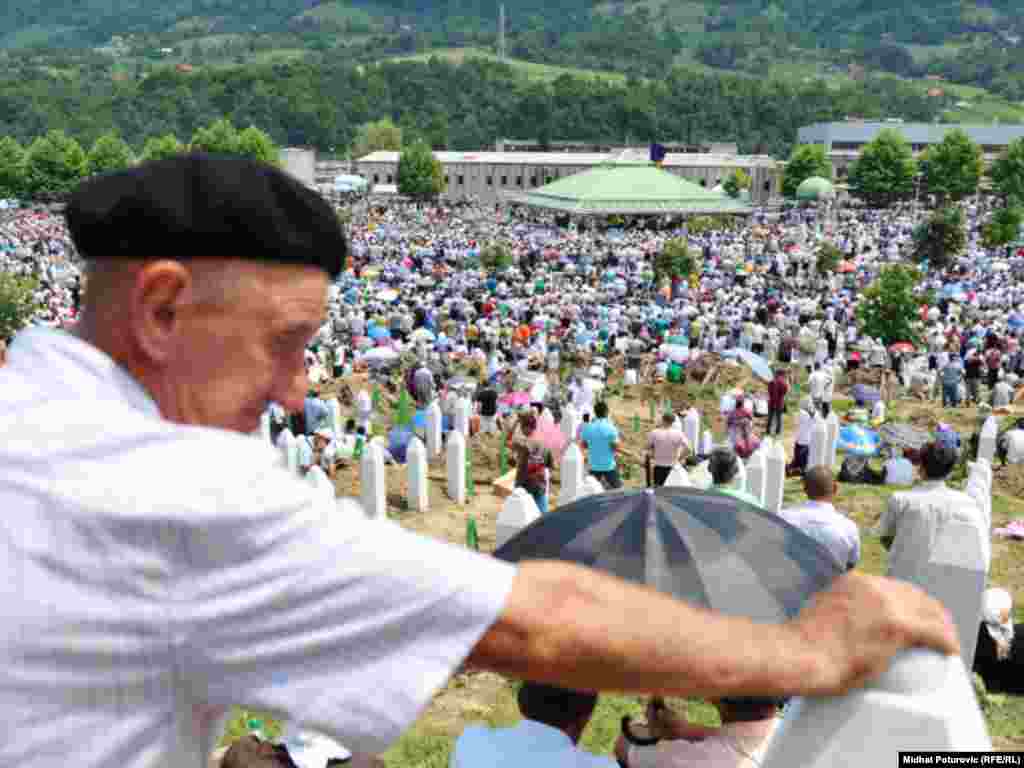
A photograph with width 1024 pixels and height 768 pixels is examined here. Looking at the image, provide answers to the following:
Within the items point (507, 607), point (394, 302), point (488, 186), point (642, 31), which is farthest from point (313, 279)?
point (642, 31)

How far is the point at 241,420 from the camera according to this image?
1.07 m

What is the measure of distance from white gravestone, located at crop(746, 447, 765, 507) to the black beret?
304 inches

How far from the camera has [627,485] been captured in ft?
36.1

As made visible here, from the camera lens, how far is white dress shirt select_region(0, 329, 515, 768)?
0.87 m

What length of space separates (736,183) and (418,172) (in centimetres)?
2657

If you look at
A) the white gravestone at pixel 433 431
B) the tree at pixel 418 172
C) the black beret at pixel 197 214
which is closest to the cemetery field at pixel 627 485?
the white gravestone at pixel 433 431

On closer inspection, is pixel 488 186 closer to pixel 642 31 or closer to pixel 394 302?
pixel 394 302

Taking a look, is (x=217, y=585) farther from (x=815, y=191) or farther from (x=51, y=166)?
(x=51, y=166)

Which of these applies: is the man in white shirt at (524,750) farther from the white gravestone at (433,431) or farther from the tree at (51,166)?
the tree at (51,166)

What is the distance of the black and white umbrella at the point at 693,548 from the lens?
379 cm

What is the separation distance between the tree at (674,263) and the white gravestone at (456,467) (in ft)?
58.2

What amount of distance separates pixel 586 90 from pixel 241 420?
123 metres

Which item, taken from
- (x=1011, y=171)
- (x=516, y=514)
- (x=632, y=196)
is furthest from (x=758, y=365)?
(x=1011, y=171)

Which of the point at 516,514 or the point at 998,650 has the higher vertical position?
the point at 516,514
